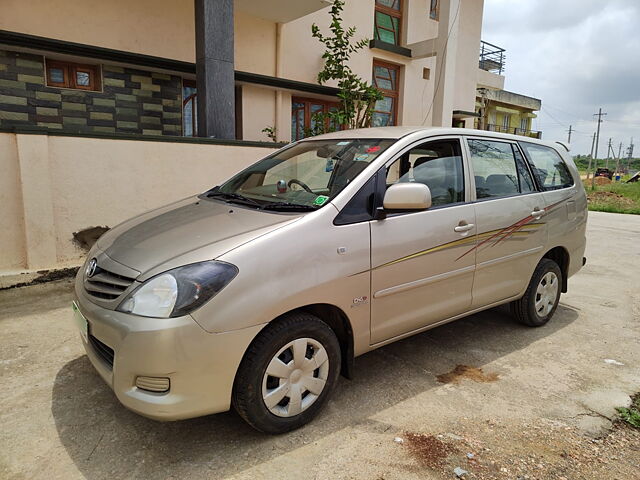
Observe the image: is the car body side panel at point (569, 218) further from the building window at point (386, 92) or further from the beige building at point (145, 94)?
the building window at point (386, 92)

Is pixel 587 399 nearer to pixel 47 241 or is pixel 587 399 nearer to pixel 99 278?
pixel 99 278

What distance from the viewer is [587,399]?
3.02 metres

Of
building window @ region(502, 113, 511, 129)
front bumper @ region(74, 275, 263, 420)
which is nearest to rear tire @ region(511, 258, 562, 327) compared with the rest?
front bumper @ region(74, 275, 263, 420)

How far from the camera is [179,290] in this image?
7.09ft

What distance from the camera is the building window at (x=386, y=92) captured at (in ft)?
38.8

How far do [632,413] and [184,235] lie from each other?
2980 mm

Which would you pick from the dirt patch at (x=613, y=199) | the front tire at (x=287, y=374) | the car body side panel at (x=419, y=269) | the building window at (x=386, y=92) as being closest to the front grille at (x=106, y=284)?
the front tire at (x=287, y=374)

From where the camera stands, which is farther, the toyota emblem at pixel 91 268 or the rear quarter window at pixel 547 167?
the rear quarter window at pixel 547 167

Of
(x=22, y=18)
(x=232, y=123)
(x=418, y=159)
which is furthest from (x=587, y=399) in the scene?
(x=22, y=18)

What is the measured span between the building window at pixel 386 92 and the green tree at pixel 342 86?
1.71m

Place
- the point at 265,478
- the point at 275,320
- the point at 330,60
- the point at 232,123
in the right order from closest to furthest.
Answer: the point at 265,478 < the point at 275,320 < the point at 232,123 < the point at 330,60

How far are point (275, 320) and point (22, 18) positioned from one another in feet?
22.5

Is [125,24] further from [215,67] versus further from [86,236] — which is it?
[86,236]

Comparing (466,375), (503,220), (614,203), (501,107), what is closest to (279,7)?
(503,220)
